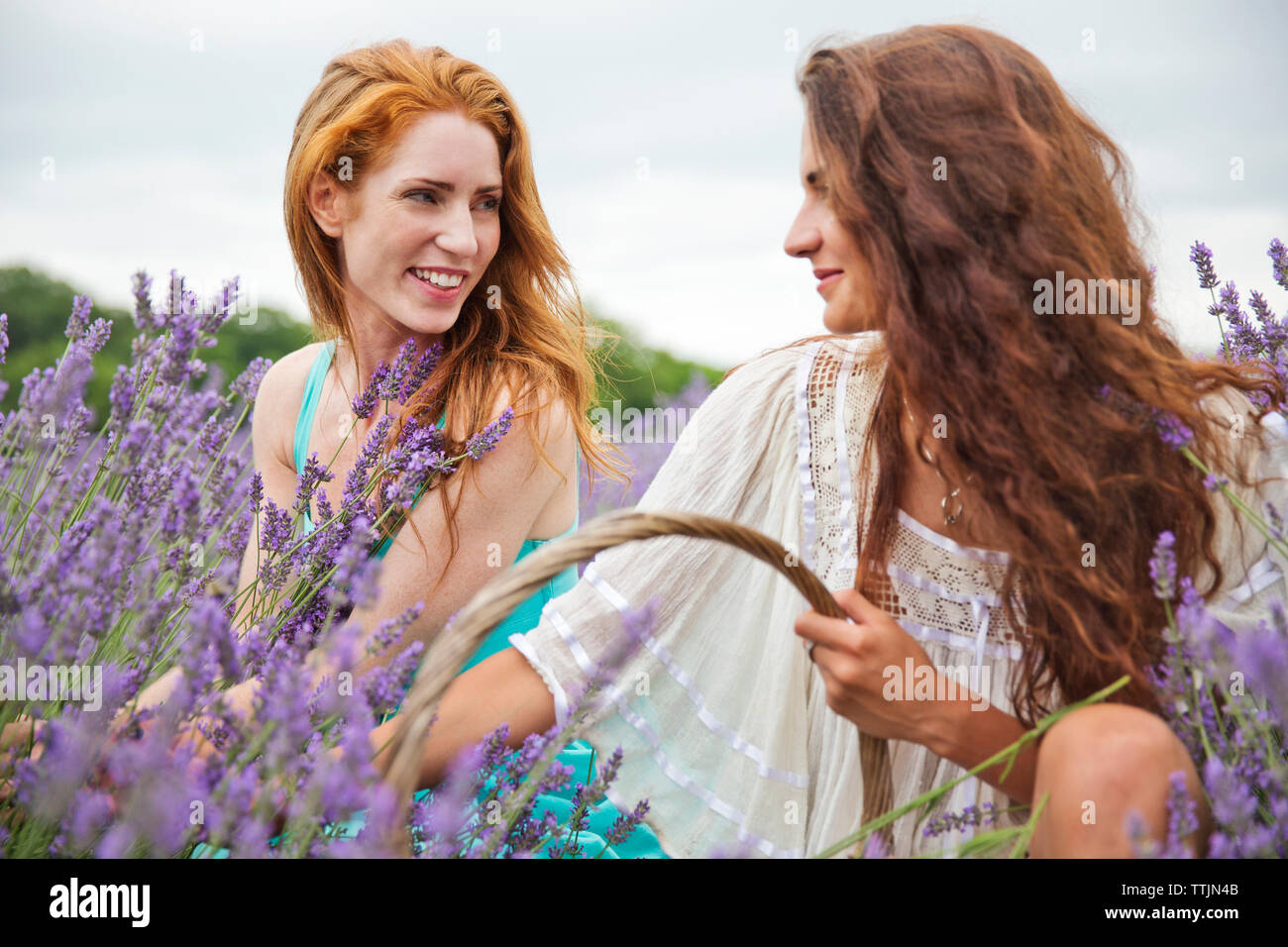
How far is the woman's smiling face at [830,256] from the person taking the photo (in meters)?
1.30

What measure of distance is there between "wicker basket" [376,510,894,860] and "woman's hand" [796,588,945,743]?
0.03m

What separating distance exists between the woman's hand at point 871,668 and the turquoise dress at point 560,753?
321 mm

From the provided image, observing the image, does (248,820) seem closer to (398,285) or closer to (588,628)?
(588,628)

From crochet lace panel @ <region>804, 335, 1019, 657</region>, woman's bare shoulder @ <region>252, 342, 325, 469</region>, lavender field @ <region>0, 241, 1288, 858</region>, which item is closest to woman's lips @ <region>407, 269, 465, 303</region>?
lavender field @ <region>0, 241, 1288, 858</region>

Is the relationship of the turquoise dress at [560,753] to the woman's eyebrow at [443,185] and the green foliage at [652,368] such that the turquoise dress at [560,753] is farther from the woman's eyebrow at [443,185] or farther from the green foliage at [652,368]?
the green foliage at [652,368]

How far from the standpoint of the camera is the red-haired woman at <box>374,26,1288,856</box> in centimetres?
119

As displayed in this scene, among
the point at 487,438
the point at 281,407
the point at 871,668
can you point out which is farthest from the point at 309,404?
the point at 871,668

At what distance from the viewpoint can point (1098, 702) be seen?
1.07m

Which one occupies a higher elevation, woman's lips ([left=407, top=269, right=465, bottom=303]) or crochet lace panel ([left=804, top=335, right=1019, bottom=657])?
woman's lips ([left=407, top=269, right=465, bottom=303])

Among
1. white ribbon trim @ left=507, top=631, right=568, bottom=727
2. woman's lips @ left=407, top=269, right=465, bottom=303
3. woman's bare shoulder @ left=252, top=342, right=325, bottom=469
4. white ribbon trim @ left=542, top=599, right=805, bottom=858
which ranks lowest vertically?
white ribbon trim @ left=542, top=599, right=805, bottom=858

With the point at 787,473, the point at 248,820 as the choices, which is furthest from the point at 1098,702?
the point at 248,820

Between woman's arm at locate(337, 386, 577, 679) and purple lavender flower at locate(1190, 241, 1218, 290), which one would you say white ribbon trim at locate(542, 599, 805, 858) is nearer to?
woman's arm at locate(337, 386, 577, 679)

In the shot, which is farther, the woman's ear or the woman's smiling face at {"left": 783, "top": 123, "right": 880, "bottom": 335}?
the woman's ear

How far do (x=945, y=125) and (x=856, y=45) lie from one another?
0.18 m
